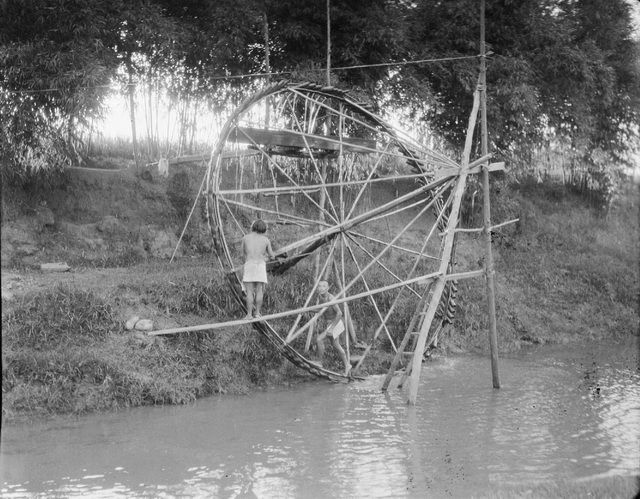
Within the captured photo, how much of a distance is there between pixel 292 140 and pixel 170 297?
293cm

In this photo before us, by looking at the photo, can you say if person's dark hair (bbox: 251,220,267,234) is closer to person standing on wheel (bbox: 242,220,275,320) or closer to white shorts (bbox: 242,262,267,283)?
person standing on wheel (bbox: 242,220,275,320)

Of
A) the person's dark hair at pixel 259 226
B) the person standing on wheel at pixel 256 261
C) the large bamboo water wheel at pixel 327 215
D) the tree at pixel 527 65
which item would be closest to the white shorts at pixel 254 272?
the person standing on wheel at pixel 256 261

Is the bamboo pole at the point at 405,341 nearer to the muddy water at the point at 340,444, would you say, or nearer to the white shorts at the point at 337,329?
the muddy water at the point at 340,444

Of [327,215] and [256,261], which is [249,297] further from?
[327,215]

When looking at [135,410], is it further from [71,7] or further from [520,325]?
[520,325]

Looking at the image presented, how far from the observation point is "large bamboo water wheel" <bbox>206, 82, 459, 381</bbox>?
29.1 feet

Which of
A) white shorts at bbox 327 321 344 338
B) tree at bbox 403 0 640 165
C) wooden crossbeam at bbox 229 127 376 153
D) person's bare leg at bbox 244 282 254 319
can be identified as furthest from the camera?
tree at bbox 403 0 640 165

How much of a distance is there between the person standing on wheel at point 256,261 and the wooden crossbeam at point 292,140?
3.59 ft

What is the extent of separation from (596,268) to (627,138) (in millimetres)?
4790

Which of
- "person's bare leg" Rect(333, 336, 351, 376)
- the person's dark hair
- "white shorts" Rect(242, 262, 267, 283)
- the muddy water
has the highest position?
the person's dark hair

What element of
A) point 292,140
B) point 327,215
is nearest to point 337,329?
point 327,215

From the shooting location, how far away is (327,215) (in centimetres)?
1158

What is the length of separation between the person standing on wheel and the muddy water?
142cm

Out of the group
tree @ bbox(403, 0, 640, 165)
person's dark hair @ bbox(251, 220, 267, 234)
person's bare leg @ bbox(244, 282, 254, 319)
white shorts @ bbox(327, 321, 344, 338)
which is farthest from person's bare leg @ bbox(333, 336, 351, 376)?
tree @ bbox(403, 0, 640, 165)
